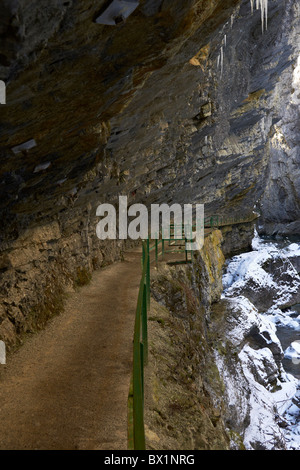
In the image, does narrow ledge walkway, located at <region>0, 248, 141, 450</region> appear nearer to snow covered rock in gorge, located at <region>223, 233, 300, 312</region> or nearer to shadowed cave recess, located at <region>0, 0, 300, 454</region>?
shadowed cave recess, located at <region>0, 0, 300, 454</region>

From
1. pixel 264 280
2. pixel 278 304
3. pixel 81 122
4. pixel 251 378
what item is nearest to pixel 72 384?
pixel 81 122

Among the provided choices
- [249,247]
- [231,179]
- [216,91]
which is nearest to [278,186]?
[249,247]

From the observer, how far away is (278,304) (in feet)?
105

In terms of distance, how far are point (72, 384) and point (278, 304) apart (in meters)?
29.4

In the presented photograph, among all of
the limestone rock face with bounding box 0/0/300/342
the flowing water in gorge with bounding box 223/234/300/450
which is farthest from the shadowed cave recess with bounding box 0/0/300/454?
the flowing water in gorge with bounding box 223/234/300/450

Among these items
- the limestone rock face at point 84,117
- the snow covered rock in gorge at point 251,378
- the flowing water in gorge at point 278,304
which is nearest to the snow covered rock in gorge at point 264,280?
the flowing water in gorge at point 278,304

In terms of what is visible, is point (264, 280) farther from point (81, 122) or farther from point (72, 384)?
point (81, 122)

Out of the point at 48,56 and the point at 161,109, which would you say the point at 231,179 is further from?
the point at 48,56

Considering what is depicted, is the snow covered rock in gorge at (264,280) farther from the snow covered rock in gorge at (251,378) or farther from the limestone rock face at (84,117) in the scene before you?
the limestone rock face at (84,117)

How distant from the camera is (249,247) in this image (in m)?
43.0

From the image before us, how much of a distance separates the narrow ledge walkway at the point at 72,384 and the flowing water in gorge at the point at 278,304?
12.8 meters

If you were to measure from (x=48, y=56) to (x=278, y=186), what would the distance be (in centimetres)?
5801

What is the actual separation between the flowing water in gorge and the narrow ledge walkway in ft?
42.1

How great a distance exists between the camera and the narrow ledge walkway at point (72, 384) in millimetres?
4184
